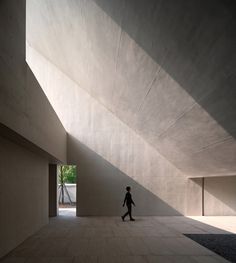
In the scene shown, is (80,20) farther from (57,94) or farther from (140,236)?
(57,94)

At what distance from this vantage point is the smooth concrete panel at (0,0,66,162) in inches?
243

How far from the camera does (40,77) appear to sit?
58.4 ft

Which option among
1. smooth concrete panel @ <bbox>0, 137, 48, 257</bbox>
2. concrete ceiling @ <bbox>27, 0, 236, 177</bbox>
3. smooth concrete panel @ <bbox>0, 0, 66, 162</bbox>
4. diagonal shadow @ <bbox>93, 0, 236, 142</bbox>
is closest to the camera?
diagonal shadow @ <bbox>93, 0, 236, 142</bbox>

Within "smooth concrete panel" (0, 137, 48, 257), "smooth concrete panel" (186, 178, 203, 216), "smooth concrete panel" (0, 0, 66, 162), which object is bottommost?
"smooth concrete panel" (186, 178, 203, 216)

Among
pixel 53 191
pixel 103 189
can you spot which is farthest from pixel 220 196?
pixel 53 191

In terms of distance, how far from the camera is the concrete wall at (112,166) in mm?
16453

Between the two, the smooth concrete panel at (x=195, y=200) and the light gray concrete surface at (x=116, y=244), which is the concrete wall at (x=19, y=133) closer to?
the light gray concrete surface at (x=116, y=244)

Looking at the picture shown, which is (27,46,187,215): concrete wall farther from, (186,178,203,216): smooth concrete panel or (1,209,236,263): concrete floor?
(1,209,236,263): concrete floor

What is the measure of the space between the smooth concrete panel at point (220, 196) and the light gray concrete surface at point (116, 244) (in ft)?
12.4

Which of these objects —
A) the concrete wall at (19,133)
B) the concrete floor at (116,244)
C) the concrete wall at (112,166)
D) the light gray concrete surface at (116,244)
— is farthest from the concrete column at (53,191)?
the concrete wall at (19,133)

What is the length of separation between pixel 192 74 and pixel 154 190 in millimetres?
10021

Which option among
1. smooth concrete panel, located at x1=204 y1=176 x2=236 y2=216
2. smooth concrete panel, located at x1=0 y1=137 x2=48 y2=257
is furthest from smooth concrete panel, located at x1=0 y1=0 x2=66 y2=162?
smooth concrete panel, located at x1=204 y1=176 x2=236 y2=216

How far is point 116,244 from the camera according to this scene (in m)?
8.96

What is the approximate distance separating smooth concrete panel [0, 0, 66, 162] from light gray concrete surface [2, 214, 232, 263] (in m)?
2.52
